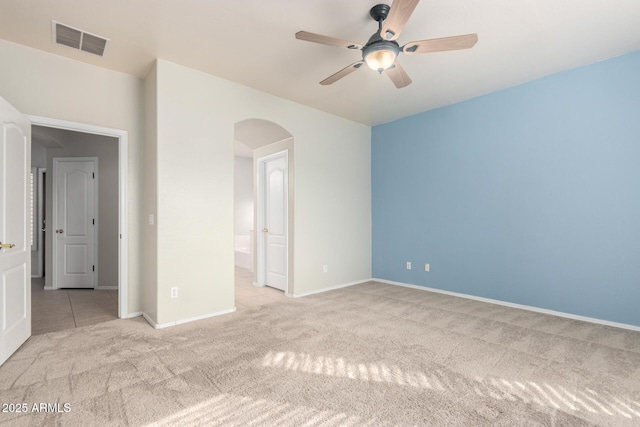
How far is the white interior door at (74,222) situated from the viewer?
515 centimetres

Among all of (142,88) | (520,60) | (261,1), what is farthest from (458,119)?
(142,88)

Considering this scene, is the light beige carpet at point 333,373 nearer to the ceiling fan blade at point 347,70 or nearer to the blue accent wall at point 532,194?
the blue accent wall at point 532,194

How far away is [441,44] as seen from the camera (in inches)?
92.6

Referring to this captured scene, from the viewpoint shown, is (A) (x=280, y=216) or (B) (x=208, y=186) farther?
(A) (x=280, y=216)

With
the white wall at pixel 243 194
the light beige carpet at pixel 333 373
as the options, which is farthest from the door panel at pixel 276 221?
the white wall at pixel 243 194

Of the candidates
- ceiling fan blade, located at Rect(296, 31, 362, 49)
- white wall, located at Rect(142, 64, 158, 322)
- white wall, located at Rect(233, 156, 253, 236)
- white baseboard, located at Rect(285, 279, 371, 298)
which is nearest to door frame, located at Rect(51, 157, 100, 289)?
white wall, located at Rect(142, 64, 158, 322)

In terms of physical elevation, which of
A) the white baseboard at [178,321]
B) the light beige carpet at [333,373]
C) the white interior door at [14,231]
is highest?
the white interior door at [14,231]

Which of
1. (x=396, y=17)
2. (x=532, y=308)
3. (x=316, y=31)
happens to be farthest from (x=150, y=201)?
(x=532, y=308)

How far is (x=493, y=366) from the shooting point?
7.92 feet

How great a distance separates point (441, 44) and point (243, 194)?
7584 mm

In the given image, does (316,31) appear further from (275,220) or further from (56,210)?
(56,210)

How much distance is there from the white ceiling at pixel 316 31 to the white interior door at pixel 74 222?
8.97 ft

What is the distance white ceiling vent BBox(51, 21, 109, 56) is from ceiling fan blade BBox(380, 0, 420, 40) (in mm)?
2521

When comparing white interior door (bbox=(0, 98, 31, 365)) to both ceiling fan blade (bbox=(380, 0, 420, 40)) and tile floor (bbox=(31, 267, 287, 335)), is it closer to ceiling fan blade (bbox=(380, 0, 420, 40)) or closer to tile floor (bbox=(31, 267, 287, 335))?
tile floor (bbox=(31, 267, 287, 335))
